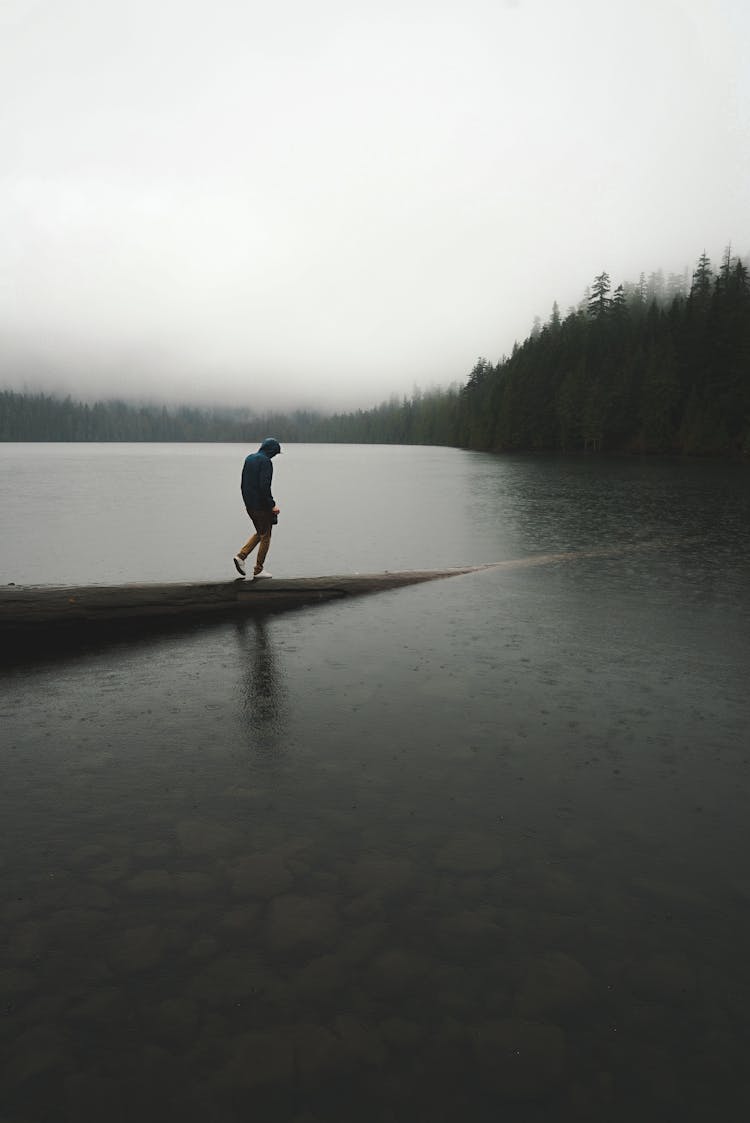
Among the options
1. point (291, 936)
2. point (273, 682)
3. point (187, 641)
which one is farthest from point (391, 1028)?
point (187, 641)

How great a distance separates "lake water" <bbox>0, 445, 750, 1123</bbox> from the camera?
324 centimetres

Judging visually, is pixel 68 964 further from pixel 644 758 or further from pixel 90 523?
pixel 90 523

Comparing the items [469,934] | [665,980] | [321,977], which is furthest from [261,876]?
[665,980]

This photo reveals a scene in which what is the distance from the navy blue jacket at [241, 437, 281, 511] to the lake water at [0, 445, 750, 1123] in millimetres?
3239

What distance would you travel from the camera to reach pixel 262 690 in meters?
8.38

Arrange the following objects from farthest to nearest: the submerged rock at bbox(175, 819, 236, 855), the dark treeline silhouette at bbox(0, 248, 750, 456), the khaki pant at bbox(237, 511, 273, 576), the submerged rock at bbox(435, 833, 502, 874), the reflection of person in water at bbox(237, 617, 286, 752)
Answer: the dark treeline silhouette at bbox(0, 248, 750, 456) → the khaki pant at bbox(237, 511, 273, 576) → the reflection of person in water at bbox(237, 617, 286, 752) → the submerged rock at bbox(175, 819, 236, 855) → the submerged rock at bbox(435, 833, 502, 874)

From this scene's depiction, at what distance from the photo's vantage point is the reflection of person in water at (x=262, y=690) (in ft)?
23.2

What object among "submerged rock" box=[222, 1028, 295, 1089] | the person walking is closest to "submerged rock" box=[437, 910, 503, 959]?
"submerged rock" box=[222, 1028, 295, 1089]

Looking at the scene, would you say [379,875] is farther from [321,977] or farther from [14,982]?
[14,982]

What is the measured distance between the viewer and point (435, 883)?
4.58 metres

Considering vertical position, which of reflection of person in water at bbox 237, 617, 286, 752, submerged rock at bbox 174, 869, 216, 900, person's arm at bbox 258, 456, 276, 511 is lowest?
submerged rock at bbox 174, 869, 216, 900

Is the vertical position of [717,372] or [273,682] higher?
[717,372]

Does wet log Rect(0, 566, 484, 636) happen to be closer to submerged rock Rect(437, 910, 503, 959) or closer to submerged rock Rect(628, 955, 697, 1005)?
submerged rock Rect(437, 910, 503, 959)

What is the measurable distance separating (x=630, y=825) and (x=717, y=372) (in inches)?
4107
